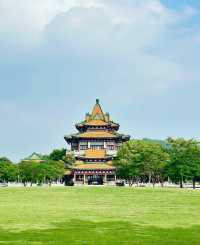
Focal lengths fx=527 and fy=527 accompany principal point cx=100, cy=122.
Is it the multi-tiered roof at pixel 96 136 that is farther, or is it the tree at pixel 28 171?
the multi-tiered roof at pixel 96 136

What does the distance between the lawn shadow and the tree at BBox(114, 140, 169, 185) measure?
69180 mm

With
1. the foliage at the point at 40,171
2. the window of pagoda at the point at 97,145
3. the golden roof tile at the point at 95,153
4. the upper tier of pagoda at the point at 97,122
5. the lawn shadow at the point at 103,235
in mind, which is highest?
the upper tier of pagoda at the point at 97,122

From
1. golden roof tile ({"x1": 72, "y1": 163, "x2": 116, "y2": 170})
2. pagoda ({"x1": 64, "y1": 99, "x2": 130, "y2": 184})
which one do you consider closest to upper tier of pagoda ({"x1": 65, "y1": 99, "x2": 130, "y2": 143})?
pagoda ({"x1": 64, "y1": 99, "x2": 130, "y2": 184})

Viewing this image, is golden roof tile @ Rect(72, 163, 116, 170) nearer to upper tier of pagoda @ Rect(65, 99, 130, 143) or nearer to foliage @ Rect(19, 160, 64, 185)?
foliage @ Rect(19, 160, 64, 185)

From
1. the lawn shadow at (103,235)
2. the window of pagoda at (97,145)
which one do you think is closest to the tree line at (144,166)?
the window of pagoda at (97,145)

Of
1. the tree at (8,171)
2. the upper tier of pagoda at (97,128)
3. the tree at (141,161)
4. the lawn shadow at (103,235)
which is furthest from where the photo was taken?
the upper tier of pagoda at (97,128)

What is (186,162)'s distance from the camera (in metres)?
82.3

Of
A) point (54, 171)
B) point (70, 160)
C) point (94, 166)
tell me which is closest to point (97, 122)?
point (70, 160)

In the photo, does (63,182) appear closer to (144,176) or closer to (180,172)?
(144,176)

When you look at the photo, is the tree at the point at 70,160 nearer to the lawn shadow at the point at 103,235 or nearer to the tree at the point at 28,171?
the tree at the point at 28,171

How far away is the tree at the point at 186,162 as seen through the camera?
8144cm

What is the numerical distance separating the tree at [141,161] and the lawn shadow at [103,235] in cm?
6918

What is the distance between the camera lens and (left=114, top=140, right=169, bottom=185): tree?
292ft

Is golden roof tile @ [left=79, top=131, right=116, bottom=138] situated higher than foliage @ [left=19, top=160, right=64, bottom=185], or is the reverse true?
golden roof tile @ [left=79, top=131, right=116, bottom=138]
